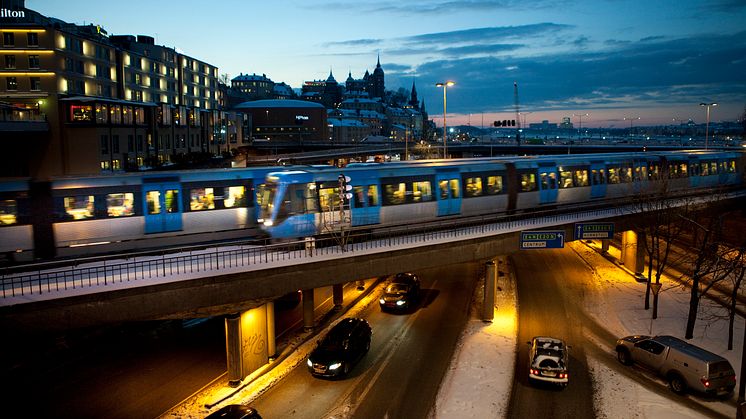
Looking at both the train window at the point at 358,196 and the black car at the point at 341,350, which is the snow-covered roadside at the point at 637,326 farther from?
the train window at the point at 358,196

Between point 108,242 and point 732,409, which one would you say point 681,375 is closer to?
point 732,409

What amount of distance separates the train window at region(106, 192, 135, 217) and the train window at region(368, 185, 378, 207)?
10.5m

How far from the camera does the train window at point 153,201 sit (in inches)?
904

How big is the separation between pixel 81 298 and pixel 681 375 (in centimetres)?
2031

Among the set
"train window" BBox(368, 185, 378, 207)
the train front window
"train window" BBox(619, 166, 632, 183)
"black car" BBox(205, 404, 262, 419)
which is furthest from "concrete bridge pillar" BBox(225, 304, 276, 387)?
"train window" BBox(619, 166, 632, 183)

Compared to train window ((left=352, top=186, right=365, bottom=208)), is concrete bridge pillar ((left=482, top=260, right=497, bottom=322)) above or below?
below

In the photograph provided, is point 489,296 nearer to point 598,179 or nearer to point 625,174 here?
point 598,179

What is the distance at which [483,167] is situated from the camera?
1196 inches

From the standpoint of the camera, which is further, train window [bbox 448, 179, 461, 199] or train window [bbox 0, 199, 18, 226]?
train window [bbox 448, 179, 461, 199]

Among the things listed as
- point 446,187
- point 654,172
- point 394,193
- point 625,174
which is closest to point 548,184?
point 625,174

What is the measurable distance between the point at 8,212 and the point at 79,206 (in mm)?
2395

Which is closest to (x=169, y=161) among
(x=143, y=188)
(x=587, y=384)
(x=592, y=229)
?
(x=143, y=188)

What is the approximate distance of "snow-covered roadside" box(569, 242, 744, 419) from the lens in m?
18.1

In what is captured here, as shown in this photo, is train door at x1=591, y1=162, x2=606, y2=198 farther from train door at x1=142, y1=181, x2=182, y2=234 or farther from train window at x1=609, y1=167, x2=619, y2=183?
train door at x1=142, y1=181, x2=182, y2=234
